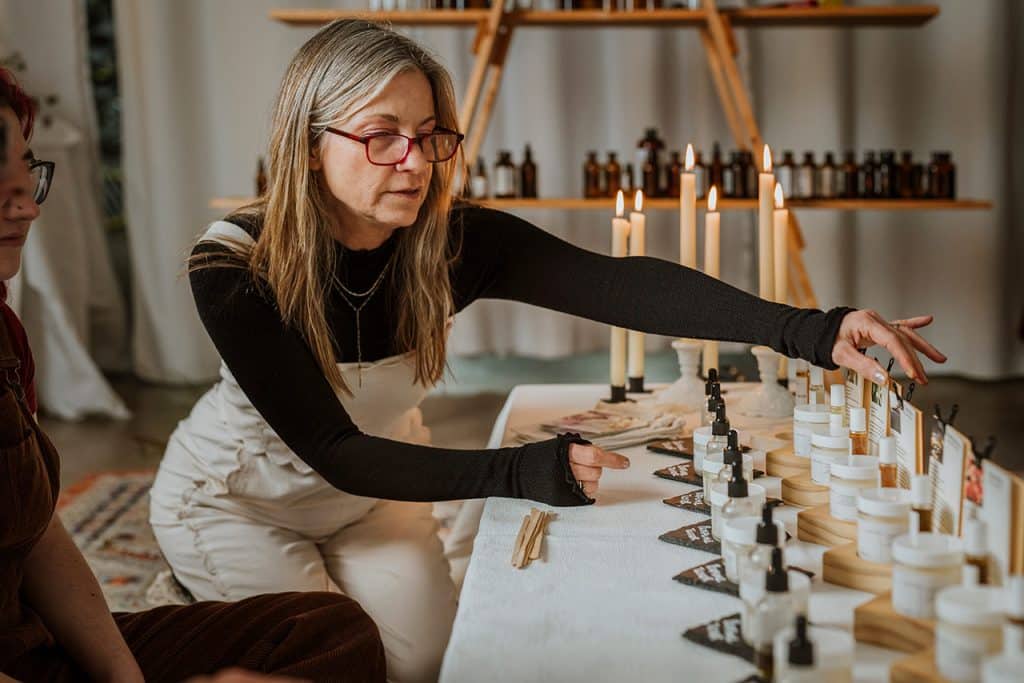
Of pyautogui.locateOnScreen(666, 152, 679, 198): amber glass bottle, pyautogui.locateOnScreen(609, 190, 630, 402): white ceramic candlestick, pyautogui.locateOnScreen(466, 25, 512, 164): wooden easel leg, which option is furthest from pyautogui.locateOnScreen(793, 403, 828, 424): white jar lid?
pyautogui.locateOnScreen(666, 152, 679, 198): amber glass bottle

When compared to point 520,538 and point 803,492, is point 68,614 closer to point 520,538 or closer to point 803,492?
point 520,538

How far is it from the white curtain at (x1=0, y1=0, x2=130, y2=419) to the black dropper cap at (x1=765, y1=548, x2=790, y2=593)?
3.74 metres

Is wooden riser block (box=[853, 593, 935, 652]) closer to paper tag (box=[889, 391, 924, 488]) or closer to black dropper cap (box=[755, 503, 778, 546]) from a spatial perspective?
black dropper cap (box=[755, 503, 778, 546])

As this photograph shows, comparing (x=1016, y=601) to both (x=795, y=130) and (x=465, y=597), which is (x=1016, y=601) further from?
(x=795, y=130)

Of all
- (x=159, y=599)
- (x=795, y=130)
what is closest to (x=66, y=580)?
(x=159, y=599)

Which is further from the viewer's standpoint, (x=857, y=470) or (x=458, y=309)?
(x=458, y=309)

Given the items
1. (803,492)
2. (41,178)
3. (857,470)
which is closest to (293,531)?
(41,178)

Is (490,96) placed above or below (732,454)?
above

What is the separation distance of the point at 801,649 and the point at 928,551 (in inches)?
6.5

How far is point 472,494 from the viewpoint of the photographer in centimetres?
136

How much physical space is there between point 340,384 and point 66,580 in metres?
0.48

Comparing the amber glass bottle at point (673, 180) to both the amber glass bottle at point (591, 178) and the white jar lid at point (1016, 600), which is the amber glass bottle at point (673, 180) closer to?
the amber glass bottle at point (591, 178)

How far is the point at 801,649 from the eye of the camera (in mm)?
778

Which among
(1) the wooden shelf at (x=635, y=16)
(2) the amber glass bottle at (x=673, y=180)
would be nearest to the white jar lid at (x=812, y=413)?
(1) the wooden shelf at (x=635, y=16)
